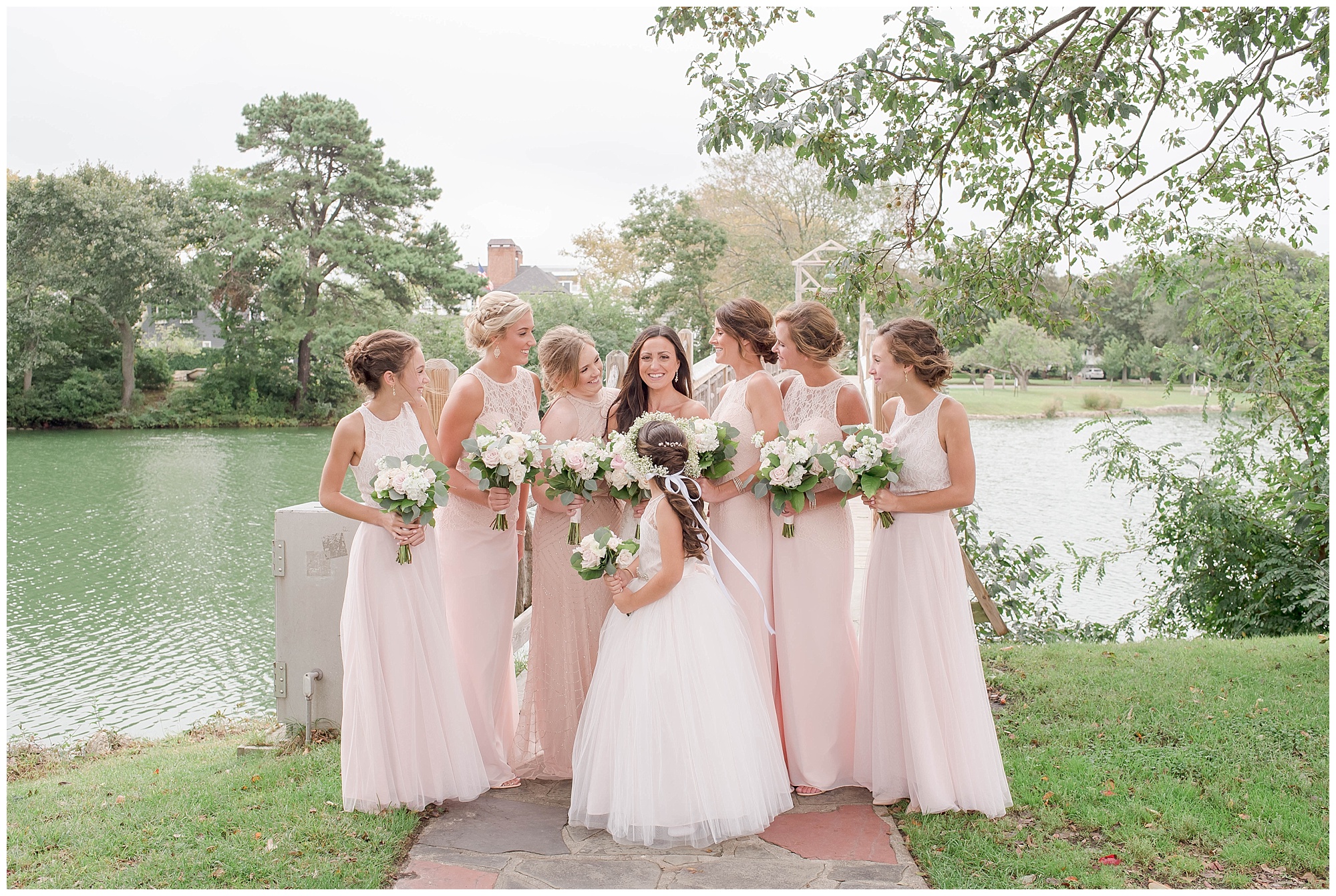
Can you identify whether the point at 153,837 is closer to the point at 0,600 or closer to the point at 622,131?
the point at 0,600

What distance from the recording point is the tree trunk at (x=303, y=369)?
36.8 metres

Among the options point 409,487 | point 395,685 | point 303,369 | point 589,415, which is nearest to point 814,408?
point 589,415

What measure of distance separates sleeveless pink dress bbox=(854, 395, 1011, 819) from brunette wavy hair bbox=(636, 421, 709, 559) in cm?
96

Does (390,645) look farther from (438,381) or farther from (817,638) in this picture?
(817,638)

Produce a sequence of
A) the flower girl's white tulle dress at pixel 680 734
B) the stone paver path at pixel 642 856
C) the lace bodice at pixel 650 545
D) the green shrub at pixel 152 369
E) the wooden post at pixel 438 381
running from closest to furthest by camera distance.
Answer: the stone paver path at pixel 642 856
the flower girl's white tulle dress at pixel 680 734
the lace bodice at pixel 650 545
the wooden post at pixel 438 381
the green shrub at pixel 152 369

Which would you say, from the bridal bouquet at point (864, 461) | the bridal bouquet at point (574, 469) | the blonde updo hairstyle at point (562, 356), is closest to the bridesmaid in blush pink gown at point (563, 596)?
the blonde updo hairstyle at point (562, 356)

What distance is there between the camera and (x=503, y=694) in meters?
4.83

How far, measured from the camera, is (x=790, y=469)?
420 cm

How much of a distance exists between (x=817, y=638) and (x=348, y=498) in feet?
7.47

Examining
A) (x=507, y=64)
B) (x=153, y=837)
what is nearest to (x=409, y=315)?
(x=507, y=64)

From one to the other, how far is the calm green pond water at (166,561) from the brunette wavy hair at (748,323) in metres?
5.99

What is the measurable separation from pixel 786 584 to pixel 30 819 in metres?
3.76

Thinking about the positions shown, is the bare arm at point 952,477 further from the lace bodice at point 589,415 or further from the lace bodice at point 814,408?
the lace bodice at point 589,415

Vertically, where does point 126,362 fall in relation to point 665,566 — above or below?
above
